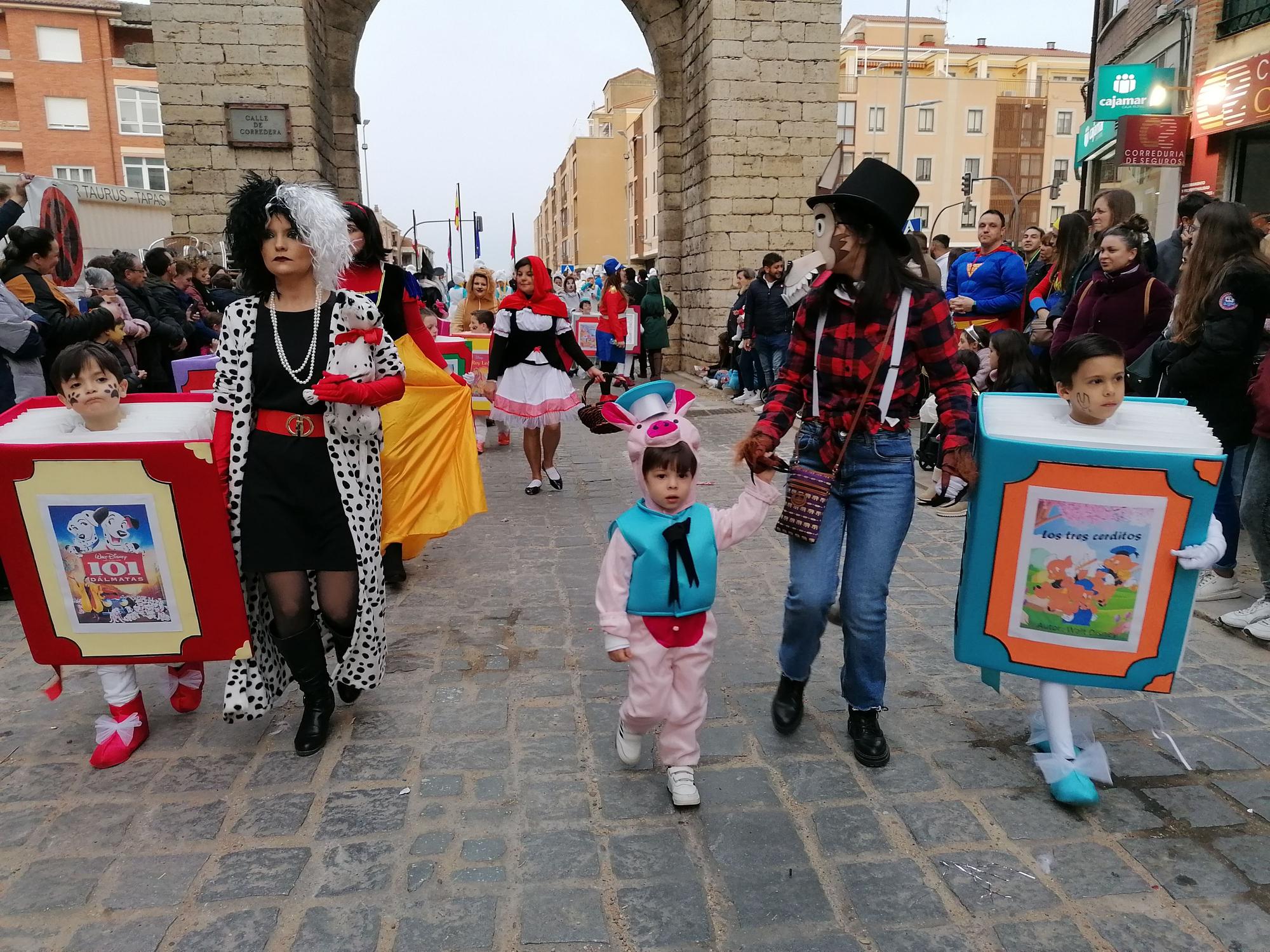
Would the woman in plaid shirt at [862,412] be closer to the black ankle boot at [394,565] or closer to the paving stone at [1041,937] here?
the paving stone at [1041,937]

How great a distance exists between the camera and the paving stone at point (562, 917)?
2.31 m

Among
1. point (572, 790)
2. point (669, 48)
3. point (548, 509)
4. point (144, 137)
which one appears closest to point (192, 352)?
point (548, 509)

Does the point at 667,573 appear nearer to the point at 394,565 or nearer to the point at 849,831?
the point at 849,831

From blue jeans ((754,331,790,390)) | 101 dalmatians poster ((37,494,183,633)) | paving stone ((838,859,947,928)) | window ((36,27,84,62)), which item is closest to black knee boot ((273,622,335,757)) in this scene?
101 dalmatians poster ((37,494,183,633))

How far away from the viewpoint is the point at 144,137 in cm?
4312

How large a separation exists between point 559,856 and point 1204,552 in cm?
215

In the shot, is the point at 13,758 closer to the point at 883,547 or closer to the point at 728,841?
the point at 728,841

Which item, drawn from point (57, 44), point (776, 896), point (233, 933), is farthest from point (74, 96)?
point (776, 896)

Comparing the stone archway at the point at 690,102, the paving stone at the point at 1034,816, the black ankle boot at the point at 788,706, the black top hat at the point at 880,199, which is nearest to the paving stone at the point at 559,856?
the black ankle boot at the point at 788,706

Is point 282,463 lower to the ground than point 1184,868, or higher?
higher

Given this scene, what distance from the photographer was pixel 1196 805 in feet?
9.39

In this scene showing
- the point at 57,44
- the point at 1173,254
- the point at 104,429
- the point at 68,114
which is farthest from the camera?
the point at 68,114

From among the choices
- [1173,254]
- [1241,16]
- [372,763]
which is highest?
[1241,16]

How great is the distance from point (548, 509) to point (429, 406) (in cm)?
199
